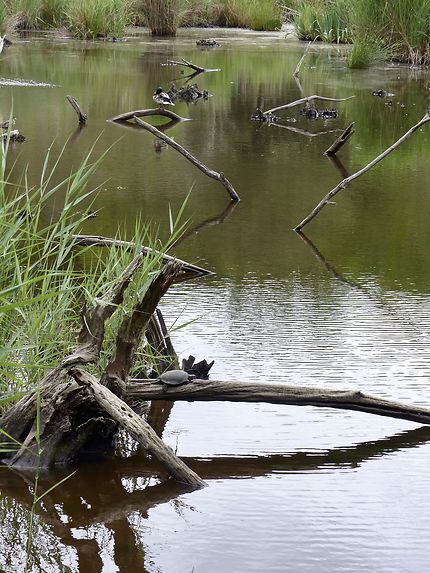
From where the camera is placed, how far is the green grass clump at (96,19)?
59.5ft

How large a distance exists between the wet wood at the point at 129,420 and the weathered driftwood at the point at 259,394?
29 cm

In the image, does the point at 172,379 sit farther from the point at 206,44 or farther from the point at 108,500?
the point at 206,44

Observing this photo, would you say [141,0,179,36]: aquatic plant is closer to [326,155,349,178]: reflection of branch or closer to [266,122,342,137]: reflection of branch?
[266,122,342,137]: reflection of branch

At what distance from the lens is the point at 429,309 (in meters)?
5.09

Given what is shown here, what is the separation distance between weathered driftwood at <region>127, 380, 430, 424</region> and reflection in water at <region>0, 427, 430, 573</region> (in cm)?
16

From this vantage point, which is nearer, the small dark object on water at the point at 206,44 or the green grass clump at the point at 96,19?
the small dark object on water at the point at 206,44

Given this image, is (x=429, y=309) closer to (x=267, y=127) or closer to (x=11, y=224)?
(x=11, y=224)

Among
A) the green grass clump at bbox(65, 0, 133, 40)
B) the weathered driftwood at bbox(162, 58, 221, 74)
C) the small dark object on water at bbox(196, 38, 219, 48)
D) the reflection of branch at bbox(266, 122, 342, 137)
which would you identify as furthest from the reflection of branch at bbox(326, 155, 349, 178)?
the green grass clump at bbox(65, 0, 133, 40)

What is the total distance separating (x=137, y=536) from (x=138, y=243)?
0.92 meters

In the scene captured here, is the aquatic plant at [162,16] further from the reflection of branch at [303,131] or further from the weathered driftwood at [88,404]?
the weathered driftwood at [88,404]

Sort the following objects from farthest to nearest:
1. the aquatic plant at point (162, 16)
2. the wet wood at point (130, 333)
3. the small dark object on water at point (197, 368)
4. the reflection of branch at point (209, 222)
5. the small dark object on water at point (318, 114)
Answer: the aquatic plant at point (162, 16)
the small dark object on water at point (318, 114)
the reflection of branch at point (209, 222)
the small dark object on water at point (197, 368)
the wet wood at point (130, 333)

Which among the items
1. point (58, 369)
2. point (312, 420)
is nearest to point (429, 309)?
point (312, 420)

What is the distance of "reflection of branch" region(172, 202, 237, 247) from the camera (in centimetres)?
643

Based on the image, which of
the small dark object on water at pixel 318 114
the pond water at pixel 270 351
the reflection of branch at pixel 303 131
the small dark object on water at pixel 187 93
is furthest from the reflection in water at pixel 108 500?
the small dark object on water at pixel 187 93
